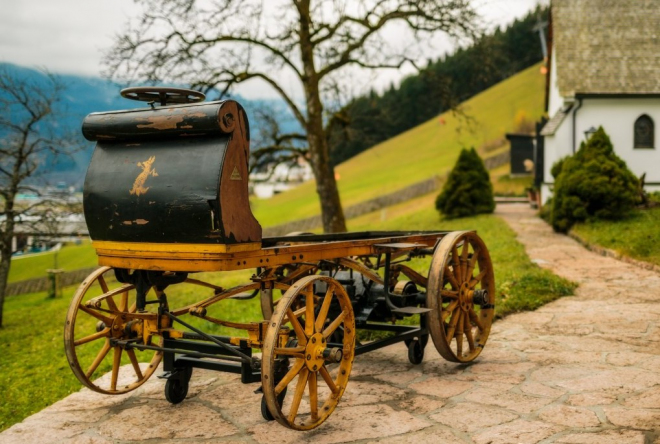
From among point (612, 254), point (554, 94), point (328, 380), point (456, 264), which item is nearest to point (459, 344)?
point (456, 264)

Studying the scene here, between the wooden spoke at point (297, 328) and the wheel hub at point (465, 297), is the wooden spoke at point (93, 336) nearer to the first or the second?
the wooden spoke at point (297, 328)

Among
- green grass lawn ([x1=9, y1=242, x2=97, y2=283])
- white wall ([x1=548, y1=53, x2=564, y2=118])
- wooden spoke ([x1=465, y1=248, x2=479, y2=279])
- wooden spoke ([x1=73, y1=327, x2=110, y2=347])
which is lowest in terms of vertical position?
green grass lawn ([x1=9, y1=242, x2=97, y2=283])

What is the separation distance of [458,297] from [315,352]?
199cm

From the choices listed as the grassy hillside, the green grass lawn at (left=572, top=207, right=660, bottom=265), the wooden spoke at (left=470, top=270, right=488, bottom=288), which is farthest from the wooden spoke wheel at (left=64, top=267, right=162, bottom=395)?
the grassy hillside

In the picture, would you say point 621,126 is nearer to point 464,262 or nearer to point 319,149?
point 319,149

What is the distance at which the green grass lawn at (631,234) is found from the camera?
41.2 feet

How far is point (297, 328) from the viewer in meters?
4.06

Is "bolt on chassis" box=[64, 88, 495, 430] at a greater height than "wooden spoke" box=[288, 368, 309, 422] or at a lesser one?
greater

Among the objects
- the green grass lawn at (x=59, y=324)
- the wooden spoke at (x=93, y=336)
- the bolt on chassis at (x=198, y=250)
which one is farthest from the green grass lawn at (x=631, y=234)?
the wooden spoke at (x=93, y=336)

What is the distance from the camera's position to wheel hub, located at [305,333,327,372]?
4184mm

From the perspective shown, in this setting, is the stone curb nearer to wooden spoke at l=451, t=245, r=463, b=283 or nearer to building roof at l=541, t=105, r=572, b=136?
wooden spoke at l=451, t=245, r=463, b=283

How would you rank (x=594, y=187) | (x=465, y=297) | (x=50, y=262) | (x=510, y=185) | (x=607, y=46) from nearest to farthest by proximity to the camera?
(x=465, y=297) < (x=594, y=187) < (x=607, y=46) < (x=510, y=185) < (x=50, y=262)

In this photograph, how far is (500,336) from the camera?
6.93 metres

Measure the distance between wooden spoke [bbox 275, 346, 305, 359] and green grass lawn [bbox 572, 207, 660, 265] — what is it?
9.37 meters
